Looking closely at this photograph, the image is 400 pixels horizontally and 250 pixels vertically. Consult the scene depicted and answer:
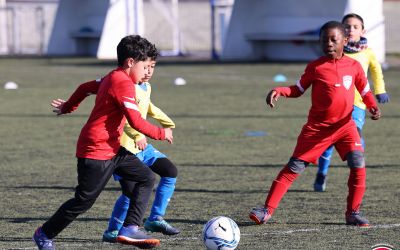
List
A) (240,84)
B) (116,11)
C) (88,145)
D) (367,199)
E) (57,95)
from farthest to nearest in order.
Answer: (116,11)
(240,84)
(57,95)
(367,199)
(88,145)

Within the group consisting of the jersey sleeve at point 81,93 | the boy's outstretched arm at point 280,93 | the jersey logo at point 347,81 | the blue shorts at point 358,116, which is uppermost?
the jersey sleeve at point 81,93

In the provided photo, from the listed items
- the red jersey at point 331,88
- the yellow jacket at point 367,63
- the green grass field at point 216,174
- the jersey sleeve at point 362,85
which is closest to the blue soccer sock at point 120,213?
the green grass field at point 216,174

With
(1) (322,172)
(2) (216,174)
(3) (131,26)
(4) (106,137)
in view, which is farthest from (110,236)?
(3) (131,26)

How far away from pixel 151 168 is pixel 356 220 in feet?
5.49

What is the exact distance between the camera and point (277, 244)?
7.05m

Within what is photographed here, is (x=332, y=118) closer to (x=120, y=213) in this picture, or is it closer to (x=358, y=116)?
(x=358, y=116)

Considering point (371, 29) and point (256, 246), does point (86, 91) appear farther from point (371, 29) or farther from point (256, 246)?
point (371, 29)

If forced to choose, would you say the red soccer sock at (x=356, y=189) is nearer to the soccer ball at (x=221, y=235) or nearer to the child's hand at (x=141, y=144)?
the soccer ball at (x=221, y=235)

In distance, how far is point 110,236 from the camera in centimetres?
724

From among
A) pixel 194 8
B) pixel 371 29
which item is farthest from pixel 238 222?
pixel 194 8

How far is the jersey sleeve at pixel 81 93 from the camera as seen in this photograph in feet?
22.9

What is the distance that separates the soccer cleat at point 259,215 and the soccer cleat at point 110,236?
1.19 metres

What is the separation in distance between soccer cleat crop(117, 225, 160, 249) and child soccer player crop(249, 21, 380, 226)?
4.30 ft

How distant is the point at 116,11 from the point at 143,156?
30.4 m
